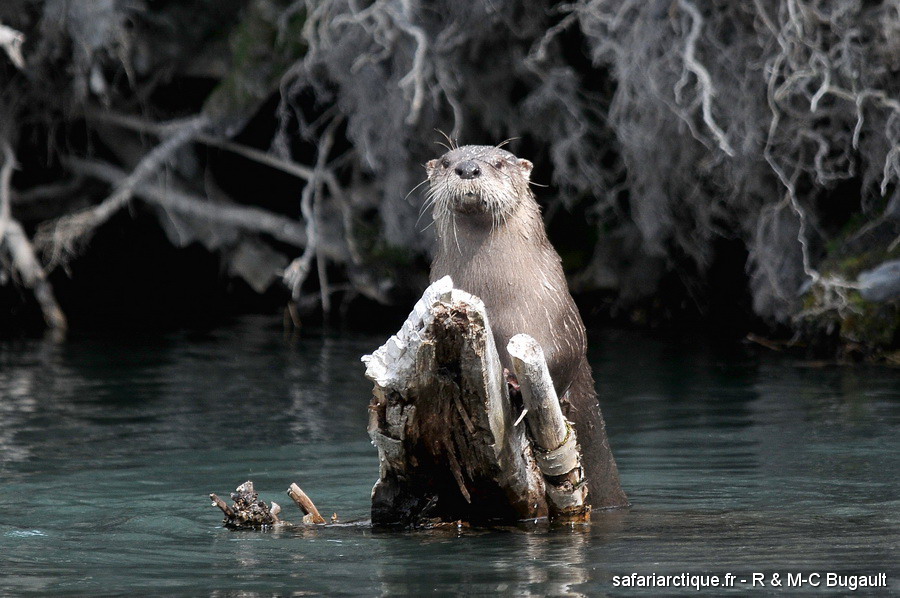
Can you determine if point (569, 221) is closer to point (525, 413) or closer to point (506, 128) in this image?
point (506, 128)

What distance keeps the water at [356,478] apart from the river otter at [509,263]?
0.52m

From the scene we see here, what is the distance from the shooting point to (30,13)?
1100 cm

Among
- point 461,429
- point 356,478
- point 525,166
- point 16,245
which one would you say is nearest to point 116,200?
point 16,245

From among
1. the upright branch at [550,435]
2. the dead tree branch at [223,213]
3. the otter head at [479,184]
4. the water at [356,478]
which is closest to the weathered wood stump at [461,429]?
the upright branch at [550,435]

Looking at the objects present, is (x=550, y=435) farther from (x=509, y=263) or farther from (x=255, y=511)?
(x=255, y=511)

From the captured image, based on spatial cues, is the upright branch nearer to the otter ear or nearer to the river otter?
the river otter

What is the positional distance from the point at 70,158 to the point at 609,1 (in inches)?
214

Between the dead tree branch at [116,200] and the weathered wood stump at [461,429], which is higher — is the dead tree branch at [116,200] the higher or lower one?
the higher one

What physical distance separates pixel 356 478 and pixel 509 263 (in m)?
1.64

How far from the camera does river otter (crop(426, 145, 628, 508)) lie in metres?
4.38

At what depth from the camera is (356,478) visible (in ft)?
18.7

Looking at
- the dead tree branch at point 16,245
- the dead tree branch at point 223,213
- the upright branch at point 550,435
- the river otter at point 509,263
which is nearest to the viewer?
the upright branch at point 550,435

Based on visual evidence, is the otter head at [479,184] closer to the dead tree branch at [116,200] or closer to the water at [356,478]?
the water at [356,478]

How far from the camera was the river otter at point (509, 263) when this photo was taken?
4.38 m
